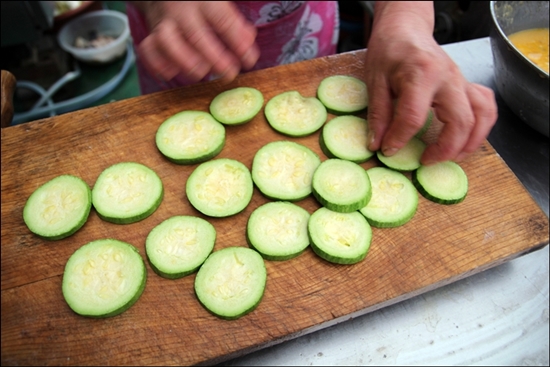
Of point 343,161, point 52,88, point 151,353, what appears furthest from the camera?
point 52,88

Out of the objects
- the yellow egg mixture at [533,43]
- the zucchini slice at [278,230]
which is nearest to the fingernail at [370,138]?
the zucchini slice at [278,230]

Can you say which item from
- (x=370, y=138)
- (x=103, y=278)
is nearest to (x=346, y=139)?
(x=370, y=138)

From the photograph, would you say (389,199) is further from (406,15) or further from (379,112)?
(406,15)

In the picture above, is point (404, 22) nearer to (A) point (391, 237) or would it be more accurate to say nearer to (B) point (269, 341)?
(A) point (391, 237)

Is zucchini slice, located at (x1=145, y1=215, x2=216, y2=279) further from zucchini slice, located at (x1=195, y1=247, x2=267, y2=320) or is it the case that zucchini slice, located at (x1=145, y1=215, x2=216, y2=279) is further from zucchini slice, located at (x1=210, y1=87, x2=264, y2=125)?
zucchini slice, located at (x1=210, y1=87, x2=264, y2=125)

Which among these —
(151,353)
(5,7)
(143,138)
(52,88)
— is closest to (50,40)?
(52,88)
